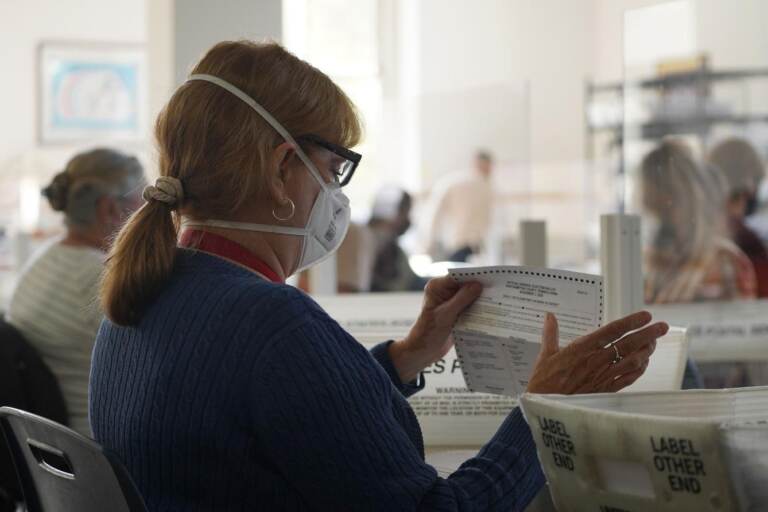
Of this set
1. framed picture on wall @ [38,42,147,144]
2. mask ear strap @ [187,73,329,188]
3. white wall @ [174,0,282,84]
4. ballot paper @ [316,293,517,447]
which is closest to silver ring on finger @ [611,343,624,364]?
mask ear strap @ [187,73,329,188]

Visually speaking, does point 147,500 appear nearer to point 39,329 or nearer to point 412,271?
point 39,329

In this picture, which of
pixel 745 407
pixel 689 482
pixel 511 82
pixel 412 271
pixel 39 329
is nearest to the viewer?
pixel 689 482

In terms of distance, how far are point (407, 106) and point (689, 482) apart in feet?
19.4

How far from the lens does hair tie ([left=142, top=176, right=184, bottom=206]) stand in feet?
3.75

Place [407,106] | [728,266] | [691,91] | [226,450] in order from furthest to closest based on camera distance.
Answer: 1. [407,106]
2. [691,91]
3. [728,266]
4. [226,450]

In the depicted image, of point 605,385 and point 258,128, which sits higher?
point 258,128

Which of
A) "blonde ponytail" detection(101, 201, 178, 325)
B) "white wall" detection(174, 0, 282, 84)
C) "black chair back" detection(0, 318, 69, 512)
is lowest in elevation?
"black chair back" detection(0, 318, 69, 512)

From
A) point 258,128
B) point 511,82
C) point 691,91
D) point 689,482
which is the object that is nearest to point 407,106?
point 511,82

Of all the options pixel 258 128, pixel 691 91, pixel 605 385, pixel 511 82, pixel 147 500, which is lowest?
pixel 147 500

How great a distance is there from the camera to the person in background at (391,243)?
4246 millimetres

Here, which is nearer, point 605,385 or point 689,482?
point 689,482

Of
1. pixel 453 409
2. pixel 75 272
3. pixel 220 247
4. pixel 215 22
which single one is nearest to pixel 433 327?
pixel 453 409

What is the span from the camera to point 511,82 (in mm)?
7445

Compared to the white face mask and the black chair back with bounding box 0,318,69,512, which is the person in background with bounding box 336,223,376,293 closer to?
the black chair back with bounding box 0,318,69,512
